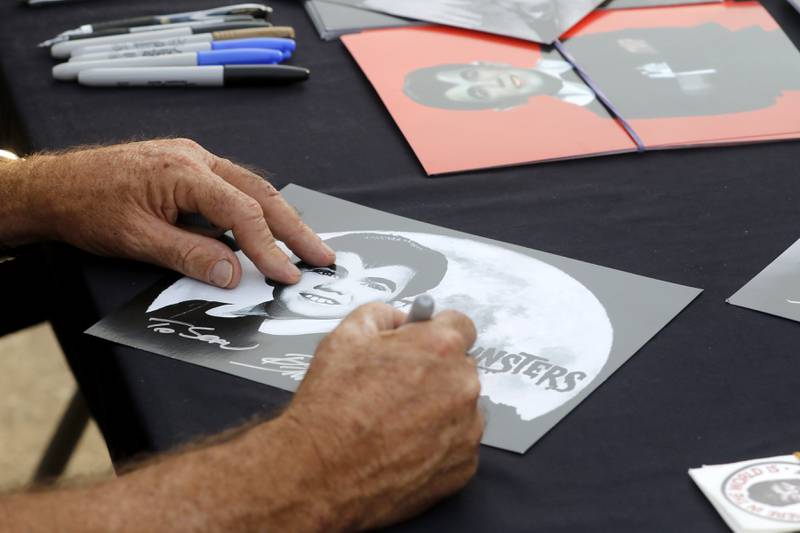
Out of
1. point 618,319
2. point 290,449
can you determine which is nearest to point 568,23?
point 618,319

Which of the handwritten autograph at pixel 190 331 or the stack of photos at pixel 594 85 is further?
the stack of photos at pixel 594 85

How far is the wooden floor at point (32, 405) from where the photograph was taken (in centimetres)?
198

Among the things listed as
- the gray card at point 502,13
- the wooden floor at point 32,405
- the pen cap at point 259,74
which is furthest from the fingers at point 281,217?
the wooden floor at point 32,405

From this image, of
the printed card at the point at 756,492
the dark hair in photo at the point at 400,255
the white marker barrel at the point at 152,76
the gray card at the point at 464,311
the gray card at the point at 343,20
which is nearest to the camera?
the printed card at the point at 756,492

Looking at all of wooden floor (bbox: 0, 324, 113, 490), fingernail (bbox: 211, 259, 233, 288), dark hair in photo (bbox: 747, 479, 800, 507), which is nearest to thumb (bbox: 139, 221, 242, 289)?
fingernail (bbox: 211, 259, 233, 288)

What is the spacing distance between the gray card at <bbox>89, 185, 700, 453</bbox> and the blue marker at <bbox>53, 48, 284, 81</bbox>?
1.17 ft

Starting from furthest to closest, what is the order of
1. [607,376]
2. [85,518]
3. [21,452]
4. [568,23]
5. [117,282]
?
[21,452]
[568,23]
[117,282]
[607,376]
[85,518]

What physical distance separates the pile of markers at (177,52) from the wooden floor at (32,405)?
0.92 meters

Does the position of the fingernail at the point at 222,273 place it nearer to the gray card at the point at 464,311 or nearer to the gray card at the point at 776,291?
the gray card at the point at 464,311

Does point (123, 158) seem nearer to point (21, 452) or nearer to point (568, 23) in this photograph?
point (568, 23)

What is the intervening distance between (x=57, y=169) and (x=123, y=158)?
0.26 feet

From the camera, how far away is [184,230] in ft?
2.99

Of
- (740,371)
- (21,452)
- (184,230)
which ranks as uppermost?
(184,230)

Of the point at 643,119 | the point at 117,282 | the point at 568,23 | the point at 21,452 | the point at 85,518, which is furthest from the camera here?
the point at 21,452
